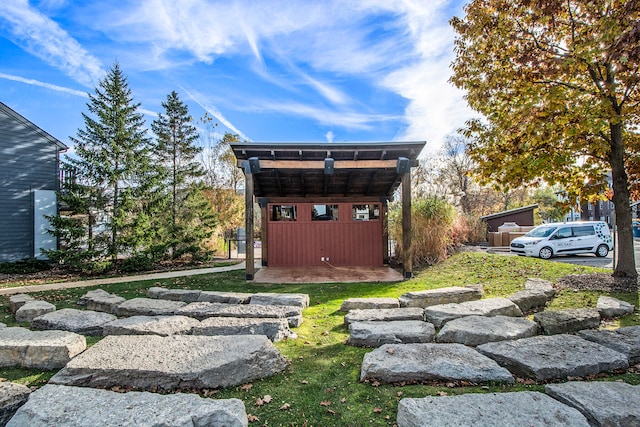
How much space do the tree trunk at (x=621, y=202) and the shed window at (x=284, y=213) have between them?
309 inches

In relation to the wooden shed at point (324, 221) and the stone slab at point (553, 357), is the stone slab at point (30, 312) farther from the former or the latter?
the wooden shed at point (324, 221)

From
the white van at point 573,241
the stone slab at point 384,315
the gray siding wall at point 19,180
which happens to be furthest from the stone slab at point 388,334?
the gray siding wall at point 19,180

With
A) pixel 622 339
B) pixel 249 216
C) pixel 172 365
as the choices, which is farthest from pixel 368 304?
pixel 249 216

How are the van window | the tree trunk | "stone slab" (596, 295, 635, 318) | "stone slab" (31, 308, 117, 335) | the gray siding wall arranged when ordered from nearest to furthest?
1. "stone slab" (31, 308, 117, 335)
2. "stone slab" (596, 295, 635, 318)
3. the tree trunk
4. the gray siding wall
5. the van window

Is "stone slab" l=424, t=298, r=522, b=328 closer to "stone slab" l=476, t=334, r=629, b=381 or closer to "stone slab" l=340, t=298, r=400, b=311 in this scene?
"stone slab" l=340, t=298, r=400, b=311

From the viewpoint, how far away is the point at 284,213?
1098 cm

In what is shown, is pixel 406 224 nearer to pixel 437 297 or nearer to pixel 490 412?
pixel 437 297

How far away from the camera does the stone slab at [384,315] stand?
424 centimetres

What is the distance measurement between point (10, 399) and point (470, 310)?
457 centimetres

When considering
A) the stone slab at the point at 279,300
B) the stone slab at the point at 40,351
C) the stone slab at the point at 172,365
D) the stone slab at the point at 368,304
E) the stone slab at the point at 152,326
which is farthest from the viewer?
the stone slab at the point at 279,300

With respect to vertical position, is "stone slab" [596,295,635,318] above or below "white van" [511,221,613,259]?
below

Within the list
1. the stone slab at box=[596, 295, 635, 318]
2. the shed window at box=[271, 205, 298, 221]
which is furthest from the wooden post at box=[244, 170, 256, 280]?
the stone slab at box=[596, 295, 635, 318]

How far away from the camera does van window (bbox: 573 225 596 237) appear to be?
12867mm

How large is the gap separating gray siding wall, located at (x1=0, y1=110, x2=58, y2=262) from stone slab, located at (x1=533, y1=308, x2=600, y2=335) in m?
14.4
